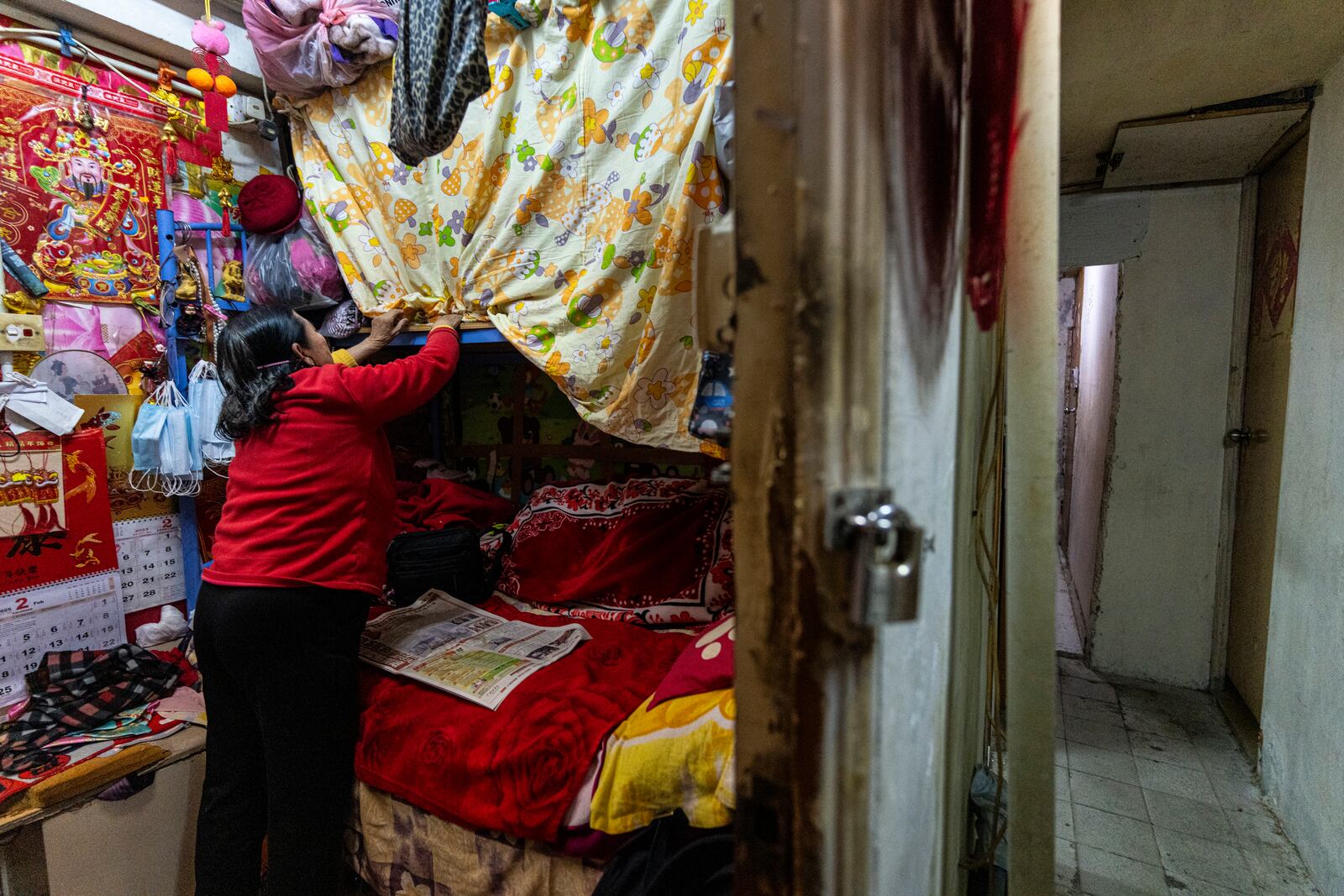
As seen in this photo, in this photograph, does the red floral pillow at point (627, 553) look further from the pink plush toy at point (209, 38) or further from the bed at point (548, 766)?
the pink plush toy at point (209, 38)

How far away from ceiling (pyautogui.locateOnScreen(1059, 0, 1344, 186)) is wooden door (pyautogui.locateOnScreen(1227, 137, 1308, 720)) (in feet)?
1.60

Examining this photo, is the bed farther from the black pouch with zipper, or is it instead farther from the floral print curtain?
the floral print curtain

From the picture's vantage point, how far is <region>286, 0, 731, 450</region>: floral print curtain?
1483 mm

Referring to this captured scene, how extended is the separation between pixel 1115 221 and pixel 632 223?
87.0 inches

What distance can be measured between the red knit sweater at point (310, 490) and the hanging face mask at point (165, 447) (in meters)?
0.86

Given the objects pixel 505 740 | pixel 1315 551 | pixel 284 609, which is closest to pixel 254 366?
pixel 284 609

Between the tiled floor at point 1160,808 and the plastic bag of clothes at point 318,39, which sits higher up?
the plastic bag of clothes at point 318,39

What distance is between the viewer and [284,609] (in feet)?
4.71

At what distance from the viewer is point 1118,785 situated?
2.01 metres

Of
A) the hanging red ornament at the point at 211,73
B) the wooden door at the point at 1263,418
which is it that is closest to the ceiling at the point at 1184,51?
the wooden door at the point at 1263,418

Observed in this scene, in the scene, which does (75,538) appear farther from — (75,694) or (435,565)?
(435,565)

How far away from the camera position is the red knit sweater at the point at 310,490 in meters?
1.46

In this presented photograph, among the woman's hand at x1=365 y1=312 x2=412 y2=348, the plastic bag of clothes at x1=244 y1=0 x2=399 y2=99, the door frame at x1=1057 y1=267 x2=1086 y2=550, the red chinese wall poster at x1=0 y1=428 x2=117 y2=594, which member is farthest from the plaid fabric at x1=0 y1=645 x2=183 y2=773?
the door frame at x1=1057 y1=267 x2=1086 y2=550

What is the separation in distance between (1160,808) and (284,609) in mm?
2515
